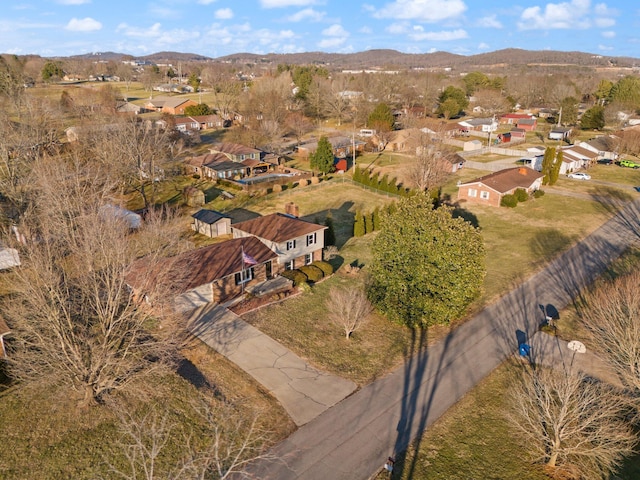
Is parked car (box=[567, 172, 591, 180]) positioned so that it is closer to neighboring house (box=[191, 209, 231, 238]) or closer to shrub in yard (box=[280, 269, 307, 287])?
shrub in yard (box=[280, 269, 307, 287])

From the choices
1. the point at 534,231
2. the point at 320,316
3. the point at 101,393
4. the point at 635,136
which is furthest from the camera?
the point at 635,136

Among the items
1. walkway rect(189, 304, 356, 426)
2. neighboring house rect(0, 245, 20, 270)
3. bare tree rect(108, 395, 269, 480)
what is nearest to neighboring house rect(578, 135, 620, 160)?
walkway rect(189, 304, 356, 426)

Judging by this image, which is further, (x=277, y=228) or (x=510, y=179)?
(x=510, y=179)

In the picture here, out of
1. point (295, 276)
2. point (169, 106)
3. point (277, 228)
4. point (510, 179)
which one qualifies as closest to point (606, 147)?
point (510, 179)

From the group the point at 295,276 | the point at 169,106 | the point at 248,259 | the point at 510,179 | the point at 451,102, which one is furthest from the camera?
the point at 451,102

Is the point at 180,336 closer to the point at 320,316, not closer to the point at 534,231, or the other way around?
the point at 320,316

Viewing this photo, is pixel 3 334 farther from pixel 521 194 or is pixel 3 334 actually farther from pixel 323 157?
pixel 521 194

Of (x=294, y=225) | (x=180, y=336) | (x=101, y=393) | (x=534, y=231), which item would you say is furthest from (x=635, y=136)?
(x=101, y=393)
